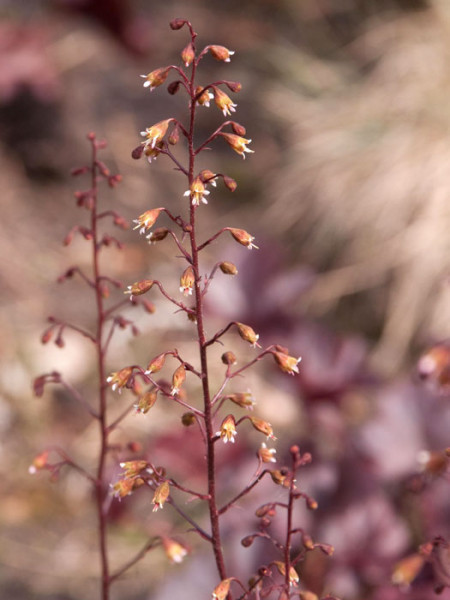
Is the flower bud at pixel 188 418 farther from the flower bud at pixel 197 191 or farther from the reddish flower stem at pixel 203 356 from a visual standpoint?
the flower bud at pixel 197 191

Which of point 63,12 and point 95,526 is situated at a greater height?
point 63,12

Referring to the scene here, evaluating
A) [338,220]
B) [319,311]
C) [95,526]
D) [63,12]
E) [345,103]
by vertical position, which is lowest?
[95,526]

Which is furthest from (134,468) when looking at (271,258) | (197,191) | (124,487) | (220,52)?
(271,258)

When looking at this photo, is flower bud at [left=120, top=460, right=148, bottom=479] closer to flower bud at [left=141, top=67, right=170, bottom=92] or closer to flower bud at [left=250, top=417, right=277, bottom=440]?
flower bud at [left=250, top=417, right=277, bottom=440]

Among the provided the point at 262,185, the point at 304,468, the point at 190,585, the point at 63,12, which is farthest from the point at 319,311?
the point at 63,12

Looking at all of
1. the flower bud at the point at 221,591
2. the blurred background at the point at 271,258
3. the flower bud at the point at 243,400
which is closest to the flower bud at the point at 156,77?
the flower bud at the point at 243,400

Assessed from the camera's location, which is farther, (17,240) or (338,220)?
(17,240)

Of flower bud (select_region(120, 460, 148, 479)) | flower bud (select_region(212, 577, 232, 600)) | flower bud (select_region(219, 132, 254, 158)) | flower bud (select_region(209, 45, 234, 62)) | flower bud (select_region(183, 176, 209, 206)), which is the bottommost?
flower bud (select_region(212, 577, 232, 600))

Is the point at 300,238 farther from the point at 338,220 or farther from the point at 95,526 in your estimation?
the point at 95,526

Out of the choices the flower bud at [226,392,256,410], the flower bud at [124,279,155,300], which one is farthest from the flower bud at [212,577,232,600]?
the flower bud at [124,279,155,300]
